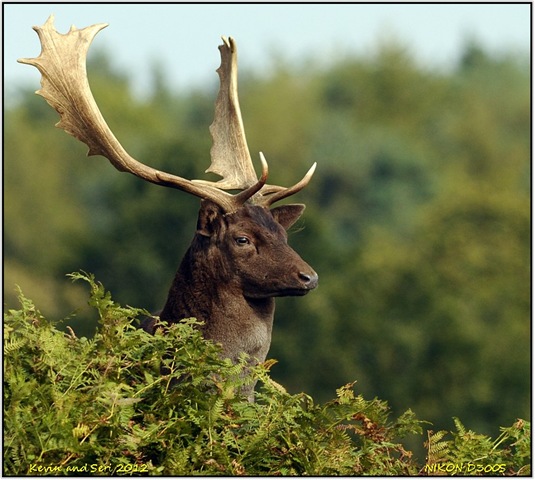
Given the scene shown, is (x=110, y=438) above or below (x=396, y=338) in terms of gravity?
above

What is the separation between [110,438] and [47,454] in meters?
0.45

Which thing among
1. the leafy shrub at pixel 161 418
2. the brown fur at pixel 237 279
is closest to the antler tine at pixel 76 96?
the brown fur at pixel 237 279

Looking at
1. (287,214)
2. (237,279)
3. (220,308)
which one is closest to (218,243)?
(237,279)

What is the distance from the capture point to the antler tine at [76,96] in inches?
600

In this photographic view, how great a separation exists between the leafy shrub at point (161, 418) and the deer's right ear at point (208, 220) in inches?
105

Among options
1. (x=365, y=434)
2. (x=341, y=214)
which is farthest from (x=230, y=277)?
(x=341, y=214)

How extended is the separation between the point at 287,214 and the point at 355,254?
73643 mm

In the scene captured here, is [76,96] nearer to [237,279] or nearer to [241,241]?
[241,241]

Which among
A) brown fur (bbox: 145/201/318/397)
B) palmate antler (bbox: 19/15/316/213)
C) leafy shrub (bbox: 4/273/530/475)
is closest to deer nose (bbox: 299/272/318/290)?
brown fur (bbox: 145/201/318/397)

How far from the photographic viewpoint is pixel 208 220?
1509 cm

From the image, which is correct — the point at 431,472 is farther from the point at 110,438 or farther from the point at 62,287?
the point at 62,287

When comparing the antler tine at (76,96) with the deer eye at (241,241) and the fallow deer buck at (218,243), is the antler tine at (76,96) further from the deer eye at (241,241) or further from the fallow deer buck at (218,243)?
the deer eye at (241,241)

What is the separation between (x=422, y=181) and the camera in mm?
149625

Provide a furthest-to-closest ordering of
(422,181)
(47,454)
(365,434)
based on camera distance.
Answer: (422,181)
(365,434)
(47,454)
